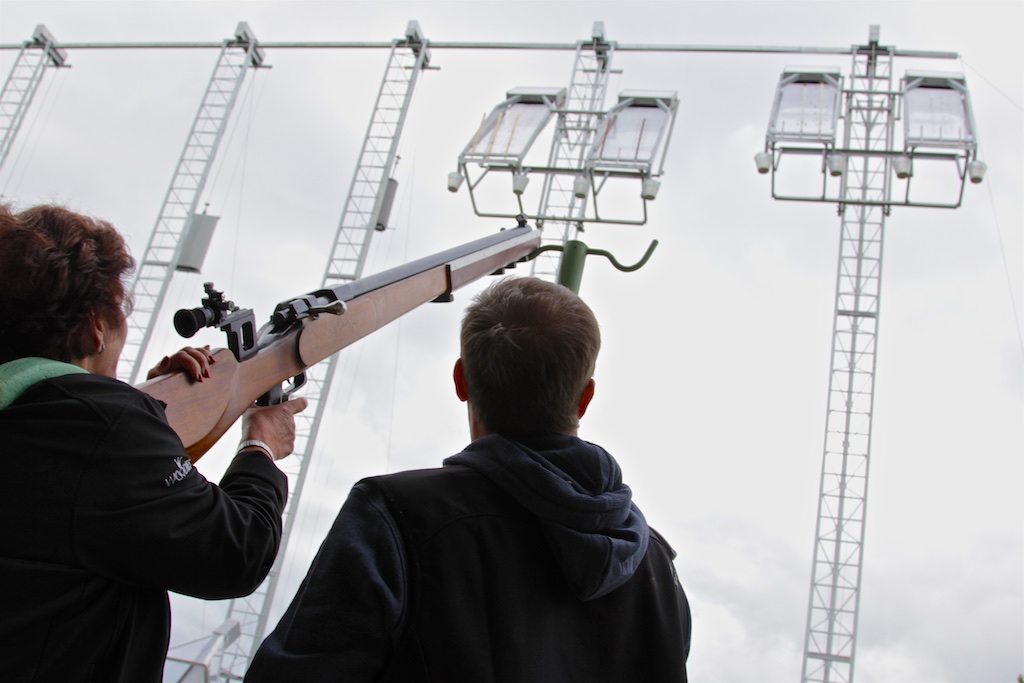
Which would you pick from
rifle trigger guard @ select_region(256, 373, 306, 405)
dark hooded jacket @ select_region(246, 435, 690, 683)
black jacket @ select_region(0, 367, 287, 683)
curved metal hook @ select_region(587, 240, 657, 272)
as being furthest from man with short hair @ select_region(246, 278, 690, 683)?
curved metal hook @ select_region(587, 240, 657, 272)

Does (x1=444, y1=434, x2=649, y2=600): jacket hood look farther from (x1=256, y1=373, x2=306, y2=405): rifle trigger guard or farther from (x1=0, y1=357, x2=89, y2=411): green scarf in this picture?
(x1=256, y1=373, x2=306, y2=405): rifle trigger guard

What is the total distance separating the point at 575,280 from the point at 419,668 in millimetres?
906

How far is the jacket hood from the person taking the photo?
35.5 inches

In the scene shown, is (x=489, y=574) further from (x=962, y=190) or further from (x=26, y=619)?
(x=962, y=190)

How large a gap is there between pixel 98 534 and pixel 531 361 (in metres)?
0.53

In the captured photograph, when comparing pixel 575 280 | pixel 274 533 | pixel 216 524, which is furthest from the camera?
pixel 575 280

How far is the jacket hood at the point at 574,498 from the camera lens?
0.90m

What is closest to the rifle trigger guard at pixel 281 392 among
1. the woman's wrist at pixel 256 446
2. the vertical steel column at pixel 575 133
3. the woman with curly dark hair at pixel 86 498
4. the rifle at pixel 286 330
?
the rifle at pixel 286 330

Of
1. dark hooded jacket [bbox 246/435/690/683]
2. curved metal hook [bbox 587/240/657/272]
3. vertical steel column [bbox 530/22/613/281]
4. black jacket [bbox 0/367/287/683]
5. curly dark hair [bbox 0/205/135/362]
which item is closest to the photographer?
dark hooded jacket [bbox 246/435/690/683]

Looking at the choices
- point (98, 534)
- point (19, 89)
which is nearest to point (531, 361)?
point (98, 534)

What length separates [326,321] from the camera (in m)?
1.71

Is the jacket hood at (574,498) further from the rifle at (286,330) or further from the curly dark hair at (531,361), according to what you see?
the rifle at (286,330)

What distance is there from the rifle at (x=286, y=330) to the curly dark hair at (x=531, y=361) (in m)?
0.51

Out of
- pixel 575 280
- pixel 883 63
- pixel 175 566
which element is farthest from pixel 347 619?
pixel 883 63
